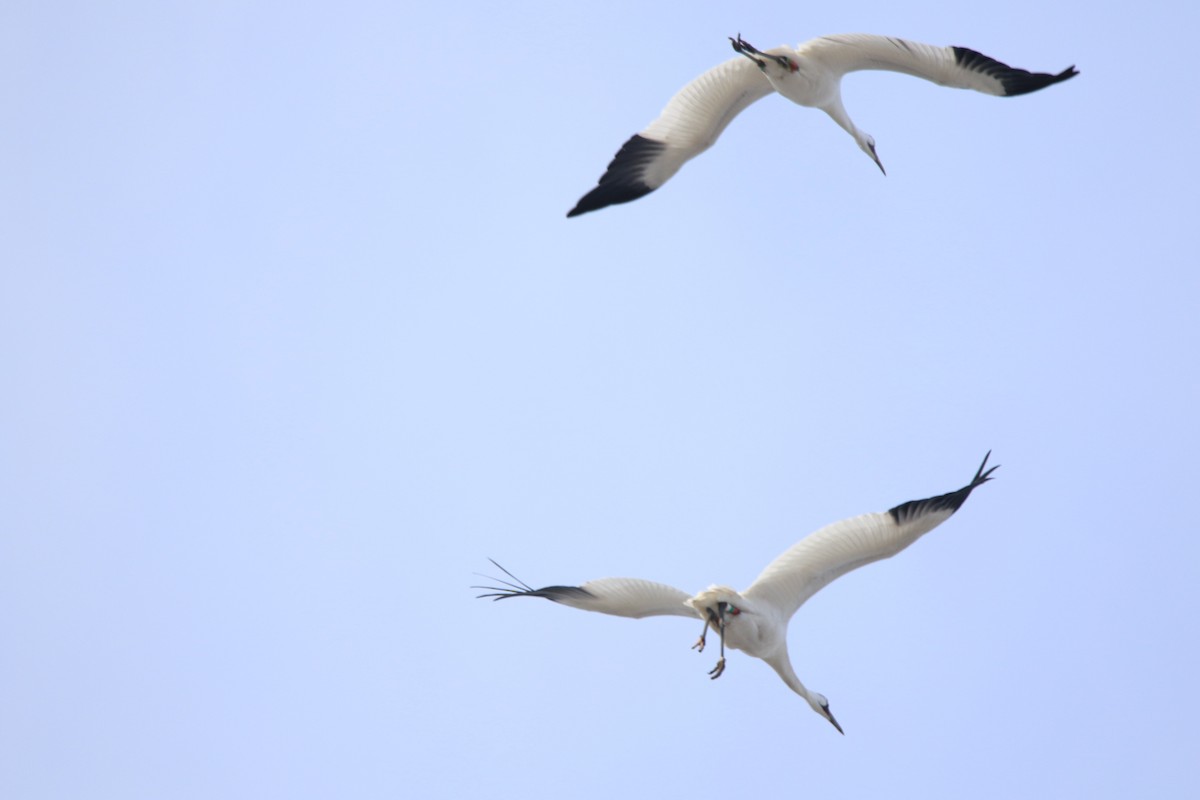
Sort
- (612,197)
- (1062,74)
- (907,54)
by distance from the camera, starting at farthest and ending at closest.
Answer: (612,197)
(907,54)
(1062,74)

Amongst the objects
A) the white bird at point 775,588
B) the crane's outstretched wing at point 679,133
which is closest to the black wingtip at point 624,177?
the crane's outstretched wing at point 679,133

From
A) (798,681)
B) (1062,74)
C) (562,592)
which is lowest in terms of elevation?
(798,681)

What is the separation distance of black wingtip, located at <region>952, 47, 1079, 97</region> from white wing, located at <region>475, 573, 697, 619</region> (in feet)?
17.7

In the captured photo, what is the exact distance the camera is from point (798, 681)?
17562 mm

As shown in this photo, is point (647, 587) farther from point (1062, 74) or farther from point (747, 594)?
point (1062, 74)

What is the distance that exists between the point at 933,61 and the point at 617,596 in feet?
18.2

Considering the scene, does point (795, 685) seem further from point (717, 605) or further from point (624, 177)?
point (624, 177)

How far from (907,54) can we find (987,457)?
3.74 meters

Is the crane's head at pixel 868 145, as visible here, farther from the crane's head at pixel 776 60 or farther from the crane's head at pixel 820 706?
the crane's head at pixel 820 706

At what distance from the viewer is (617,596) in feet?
53.3

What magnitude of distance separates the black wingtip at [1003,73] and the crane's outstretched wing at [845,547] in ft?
11.4

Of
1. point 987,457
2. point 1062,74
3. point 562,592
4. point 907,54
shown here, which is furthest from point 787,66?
point 562,592

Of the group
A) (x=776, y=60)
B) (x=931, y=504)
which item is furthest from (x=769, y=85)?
(x=931, y=504)

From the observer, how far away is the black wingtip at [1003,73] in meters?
16.8
